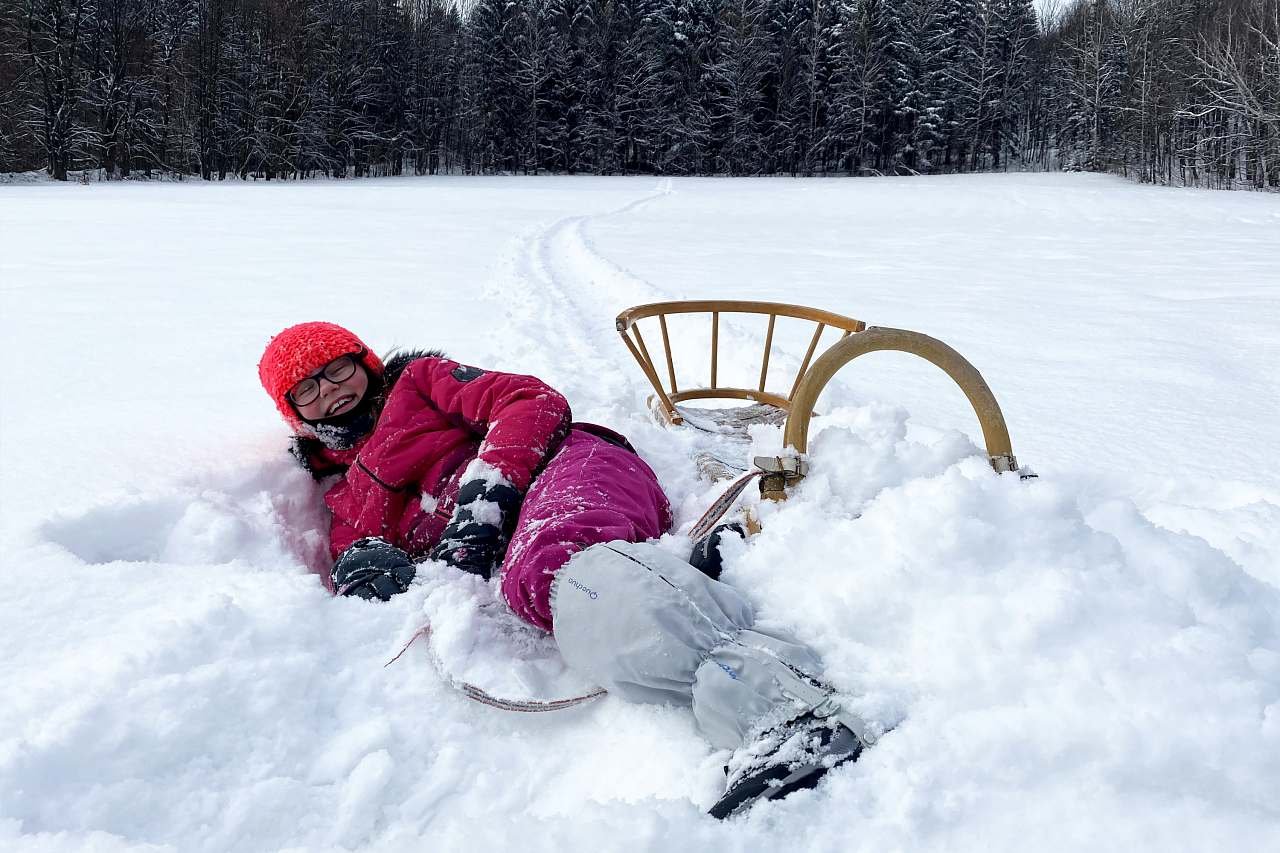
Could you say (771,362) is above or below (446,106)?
below

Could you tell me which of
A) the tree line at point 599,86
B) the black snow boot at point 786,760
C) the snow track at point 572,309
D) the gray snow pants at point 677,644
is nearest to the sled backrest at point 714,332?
the snow track at point 572,309

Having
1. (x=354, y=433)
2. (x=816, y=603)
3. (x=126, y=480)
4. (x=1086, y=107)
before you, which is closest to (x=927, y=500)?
(x=816, y=603)

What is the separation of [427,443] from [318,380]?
0.35 meters

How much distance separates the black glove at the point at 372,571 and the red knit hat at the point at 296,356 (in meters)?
0.51

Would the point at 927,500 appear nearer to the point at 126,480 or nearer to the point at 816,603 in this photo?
the point at 816,603

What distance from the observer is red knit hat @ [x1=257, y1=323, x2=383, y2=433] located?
198 cm

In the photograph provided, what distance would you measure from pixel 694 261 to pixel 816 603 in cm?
641

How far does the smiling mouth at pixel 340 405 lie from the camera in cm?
206

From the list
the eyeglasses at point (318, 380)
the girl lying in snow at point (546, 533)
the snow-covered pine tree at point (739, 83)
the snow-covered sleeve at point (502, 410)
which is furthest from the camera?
the snow-covered pine tree at point (739, 83)

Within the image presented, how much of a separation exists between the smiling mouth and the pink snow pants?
0.64m

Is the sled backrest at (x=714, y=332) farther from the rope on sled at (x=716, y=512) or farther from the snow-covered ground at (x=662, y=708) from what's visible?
the rope on sled at (x=716, y=512)

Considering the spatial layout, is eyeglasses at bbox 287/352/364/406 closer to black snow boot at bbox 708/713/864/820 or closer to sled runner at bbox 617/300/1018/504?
sled runner at bbox 617/300/1018/504

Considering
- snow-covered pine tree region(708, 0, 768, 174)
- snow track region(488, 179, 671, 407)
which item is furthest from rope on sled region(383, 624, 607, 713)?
snow-covered pine tree region(708, 0, 768, 174)

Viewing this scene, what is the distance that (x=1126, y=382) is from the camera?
3.14 m
